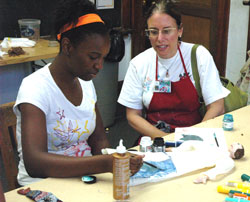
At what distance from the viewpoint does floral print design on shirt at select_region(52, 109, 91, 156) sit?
5.69 ft

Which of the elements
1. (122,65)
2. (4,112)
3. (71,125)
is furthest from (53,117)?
(122,65)

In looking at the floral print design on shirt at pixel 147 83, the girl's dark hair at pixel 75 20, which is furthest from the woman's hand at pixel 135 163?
the floral print design on shirt at pixel 147 83

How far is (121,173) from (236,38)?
3.26 m

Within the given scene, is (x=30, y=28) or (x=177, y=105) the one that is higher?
(x=30, y=28)

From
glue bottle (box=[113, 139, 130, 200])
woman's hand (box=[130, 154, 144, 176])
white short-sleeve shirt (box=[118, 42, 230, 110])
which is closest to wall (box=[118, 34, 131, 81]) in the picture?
A: white short-sleeve shirt (box=[118, 42, 230, 110])

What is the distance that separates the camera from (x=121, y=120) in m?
4.38

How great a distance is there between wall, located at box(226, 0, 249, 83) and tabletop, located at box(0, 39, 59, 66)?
6.11ft

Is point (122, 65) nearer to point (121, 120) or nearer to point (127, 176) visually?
point (121, 120)

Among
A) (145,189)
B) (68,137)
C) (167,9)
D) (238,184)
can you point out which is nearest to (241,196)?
(238,184)

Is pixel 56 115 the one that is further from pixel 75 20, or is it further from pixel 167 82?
pixel 167 82

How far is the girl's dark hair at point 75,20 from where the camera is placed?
1650 millimetres

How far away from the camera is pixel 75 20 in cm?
166

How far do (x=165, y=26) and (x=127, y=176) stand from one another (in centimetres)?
120

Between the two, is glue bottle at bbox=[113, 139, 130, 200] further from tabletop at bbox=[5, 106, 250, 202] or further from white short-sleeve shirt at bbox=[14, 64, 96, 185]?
white short-sleeve shirt at bbox=[14, 64, 96, 185]
